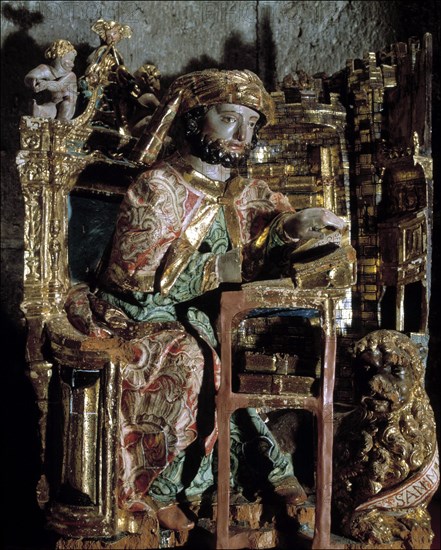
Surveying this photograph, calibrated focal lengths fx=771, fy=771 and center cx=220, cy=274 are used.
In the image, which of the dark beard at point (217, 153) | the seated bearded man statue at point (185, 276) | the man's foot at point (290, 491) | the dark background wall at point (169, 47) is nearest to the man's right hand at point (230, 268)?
the seated bearded man statue at point (185, 276)

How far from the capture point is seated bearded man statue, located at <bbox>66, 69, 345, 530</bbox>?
2.50 metres

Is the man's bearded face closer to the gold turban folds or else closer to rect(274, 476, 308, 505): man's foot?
the gold turban folds

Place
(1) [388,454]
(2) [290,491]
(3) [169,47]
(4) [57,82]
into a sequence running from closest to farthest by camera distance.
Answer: (1) [388,454], (2) [290,491], (4) [57,82], (3) [169,47]

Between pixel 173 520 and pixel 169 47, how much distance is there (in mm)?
2001

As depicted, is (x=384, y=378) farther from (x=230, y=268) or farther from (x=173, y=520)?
(x=173, y=520)

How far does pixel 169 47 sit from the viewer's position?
3.38 meters

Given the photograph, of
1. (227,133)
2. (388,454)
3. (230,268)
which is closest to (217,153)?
(227,133)

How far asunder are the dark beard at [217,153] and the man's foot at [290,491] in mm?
1113

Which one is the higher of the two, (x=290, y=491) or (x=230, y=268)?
(x=230, y=268)

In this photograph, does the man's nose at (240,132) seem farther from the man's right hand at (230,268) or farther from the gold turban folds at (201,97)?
the man's right hand at (230,268)

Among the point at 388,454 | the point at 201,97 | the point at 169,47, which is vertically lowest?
the point at 388,454

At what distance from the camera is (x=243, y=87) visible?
260cm

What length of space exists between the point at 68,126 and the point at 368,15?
145cm

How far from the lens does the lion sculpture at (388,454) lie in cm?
243
